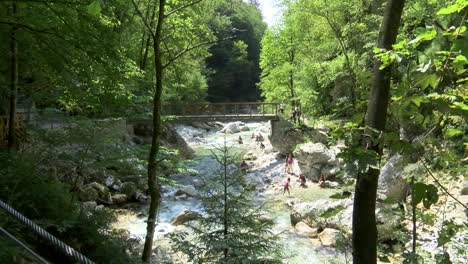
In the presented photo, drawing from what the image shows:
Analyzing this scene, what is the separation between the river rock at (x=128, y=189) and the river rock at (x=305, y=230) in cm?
650

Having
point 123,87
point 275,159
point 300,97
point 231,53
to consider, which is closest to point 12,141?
point 123,87

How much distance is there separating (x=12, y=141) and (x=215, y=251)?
17.1ft

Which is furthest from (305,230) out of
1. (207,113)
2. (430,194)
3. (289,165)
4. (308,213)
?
(207,113)

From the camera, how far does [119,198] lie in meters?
14.2

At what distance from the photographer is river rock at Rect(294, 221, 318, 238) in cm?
1166

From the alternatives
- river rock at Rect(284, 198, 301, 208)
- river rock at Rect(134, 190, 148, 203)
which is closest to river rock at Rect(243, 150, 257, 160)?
river rock at Rect(284, 198, 301, 208)

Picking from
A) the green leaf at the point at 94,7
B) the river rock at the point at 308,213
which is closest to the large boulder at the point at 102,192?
the river rock at the point at 308,213

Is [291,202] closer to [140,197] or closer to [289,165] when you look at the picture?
[289,165]

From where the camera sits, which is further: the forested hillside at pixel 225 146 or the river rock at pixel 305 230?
the river rock at pixel 305 230

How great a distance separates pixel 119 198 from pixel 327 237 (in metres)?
7.75

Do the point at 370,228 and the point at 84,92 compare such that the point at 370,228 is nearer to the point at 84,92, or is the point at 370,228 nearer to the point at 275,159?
the point at 84,92

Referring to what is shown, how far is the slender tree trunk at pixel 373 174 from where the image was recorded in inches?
84.7

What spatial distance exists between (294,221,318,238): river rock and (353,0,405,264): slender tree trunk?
383 inches

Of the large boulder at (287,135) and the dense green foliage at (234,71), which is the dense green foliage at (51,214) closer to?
the large boulder at (287,135)
